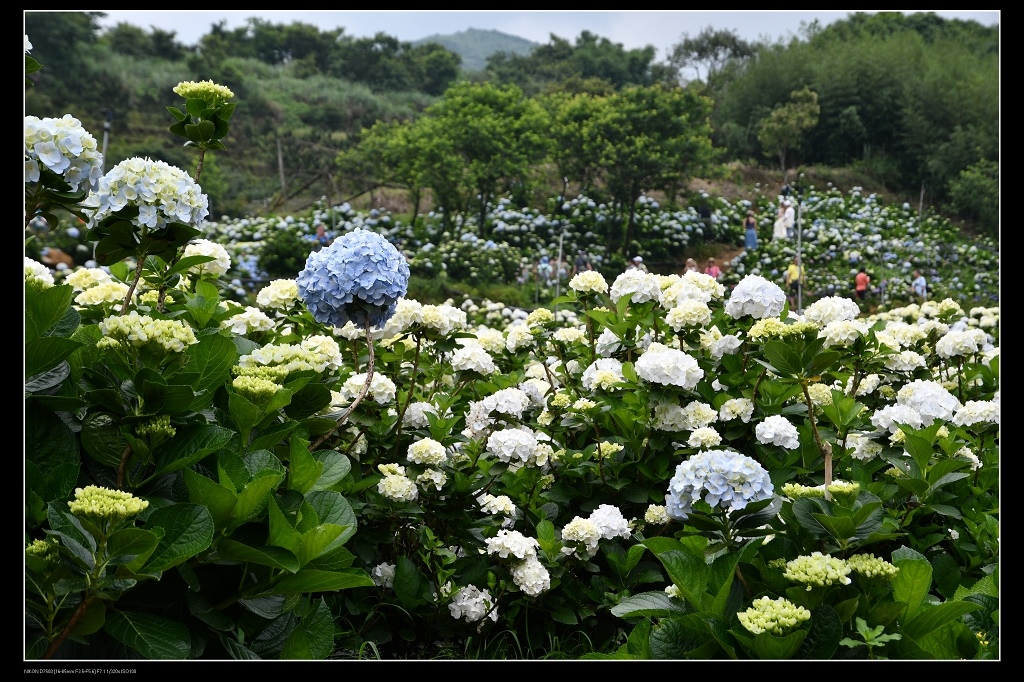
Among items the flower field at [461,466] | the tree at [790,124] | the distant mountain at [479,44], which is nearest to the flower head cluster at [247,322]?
the flower field at [461,466]

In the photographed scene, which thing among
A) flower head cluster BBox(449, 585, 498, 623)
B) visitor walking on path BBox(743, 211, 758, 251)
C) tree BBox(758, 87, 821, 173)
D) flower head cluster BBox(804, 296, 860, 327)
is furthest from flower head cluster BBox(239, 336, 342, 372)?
tree BBox(758, 87, 821, 173)

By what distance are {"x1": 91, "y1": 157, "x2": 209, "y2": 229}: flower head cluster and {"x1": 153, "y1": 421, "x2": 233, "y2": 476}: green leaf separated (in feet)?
1.17

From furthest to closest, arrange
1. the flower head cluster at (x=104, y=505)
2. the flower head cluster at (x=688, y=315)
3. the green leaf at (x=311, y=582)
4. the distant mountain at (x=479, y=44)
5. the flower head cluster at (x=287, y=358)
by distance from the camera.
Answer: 1. the distant mountain at (x=479, y=44)
2. the flower head cluster at (x=688, y=315)
3. the flower head cluster at (x=287, y=358)
4. the green leaf at (x=311, y=582)
5. the flower head cluster at (x=104, y=505)

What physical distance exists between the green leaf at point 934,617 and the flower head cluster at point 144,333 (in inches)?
44.8

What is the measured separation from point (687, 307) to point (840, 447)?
53cm

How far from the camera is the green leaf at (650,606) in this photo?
1233mm

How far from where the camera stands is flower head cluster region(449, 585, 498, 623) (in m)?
1.77

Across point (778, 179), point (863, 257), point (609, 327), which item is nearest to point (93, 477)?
point (609, 327)

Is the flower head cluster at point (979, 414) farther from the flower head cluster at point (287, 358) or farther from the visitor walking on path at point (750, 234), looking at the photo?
the visitor walking on path at point (750, 234)

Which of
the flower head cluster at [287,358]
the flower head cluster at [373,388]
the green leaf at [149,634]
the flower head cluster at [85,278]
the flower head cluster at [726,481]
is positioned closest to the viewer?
the green leaf at [149,634]

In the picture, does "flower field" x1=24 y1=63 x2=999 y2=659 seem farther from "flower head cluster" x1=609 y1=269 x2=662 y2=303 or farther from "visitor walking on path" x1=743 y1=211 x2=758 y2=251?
"visitor walking on path" x1=743 y1=211 x2=758 y2=251

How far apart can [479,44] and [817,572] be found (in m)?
36.3

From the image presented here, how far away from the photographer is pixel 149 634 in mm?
1050

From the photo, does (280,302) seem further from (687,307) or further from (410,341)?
(687,307)
